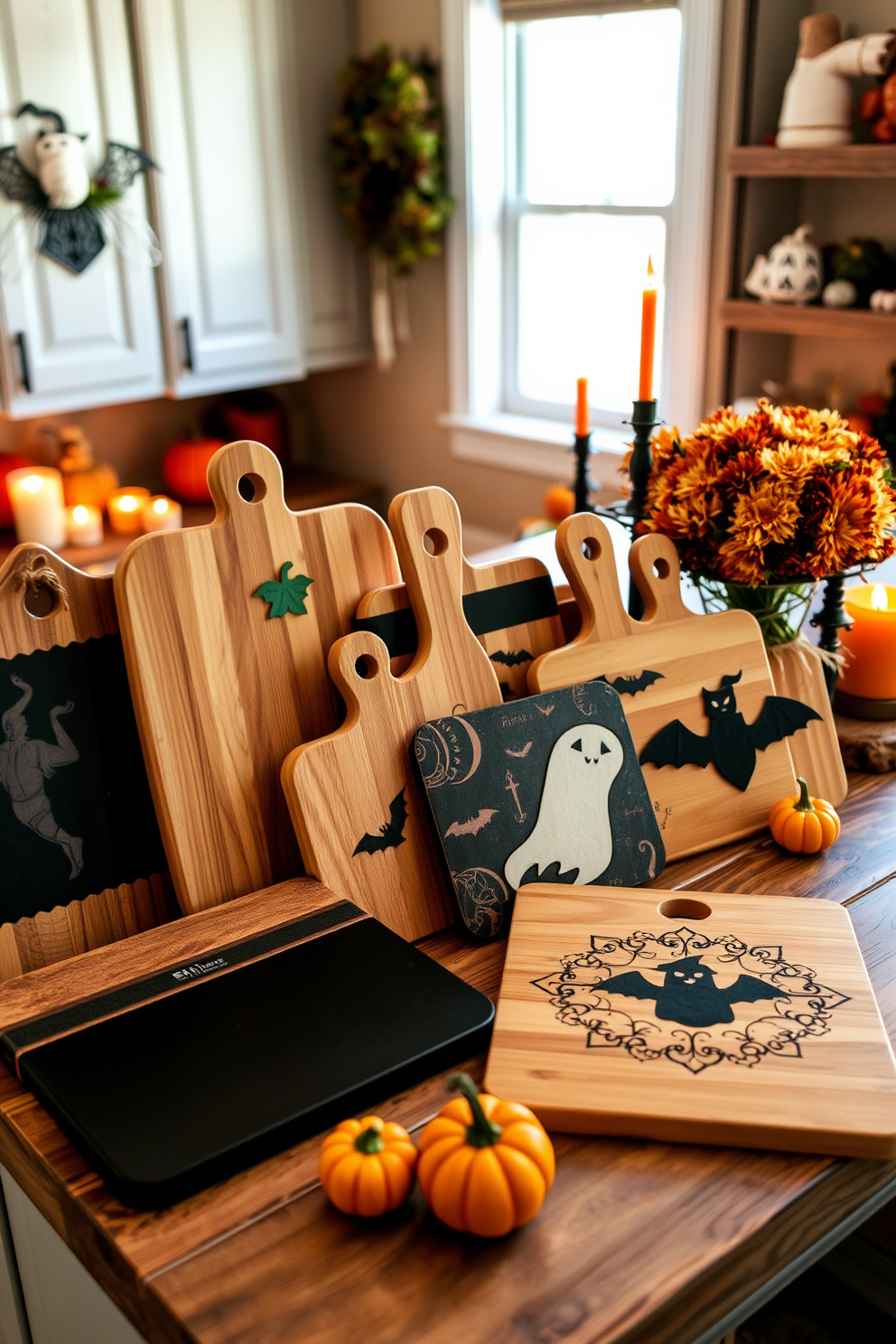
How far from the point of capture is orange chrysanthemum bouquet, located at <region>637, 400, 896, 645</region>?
1.04 meters

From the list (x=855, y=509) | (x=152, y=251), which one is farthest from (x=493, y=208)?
(x=855, y=509)

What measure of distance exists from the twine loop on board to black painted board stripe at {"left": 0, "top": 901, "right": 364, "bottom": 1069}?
307 millimetres

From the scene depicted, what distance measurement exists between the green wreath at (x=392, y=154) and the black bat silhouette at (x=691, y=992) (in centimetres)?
250

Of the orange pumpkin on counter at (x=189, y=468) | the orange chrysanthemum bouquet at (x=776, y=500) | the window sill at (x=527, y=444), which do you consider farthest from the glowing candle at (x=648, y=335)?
the orange pumpkin on counter at (x=189, y=468)

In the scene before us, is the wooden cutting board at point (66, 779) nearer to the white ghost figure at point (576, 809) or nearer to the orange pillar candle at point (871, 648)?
the white ghost figure at point (576, 809)

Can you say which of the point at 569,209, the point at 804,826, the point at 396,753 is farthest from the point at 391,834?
the point at 569,209

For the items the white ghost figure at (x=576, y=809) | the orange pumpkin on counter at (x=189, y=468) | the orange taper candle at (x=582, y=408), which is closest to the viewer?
the white ghost figure at (x=576, y=809)

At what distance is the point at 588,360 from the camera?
3.09 metres

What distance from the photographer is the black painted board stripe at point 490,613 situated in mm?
1000

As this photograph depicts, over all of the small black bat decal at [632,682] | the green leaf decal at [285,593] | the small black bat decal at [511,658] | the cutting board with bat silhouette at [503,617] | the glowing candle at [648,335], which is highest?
the glowing candle at [648,335]

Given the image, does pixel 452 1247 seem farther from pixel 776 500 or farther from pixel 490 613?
pixel 776 500

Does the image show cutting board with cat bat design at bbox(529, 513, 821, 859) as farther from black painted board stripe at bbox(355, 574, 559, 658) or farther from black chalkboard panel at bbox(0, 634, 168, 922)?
black chalkboard panel at bbox(0, 634, 168, 922)

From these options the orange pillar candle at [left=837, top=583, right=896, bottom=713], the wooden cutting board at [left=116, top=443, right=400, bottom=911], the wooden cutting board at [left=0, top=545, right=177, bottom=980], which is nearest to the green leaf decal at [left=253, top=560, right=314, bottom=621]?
the wooden cutting board at [left=116, top=443, right=400, bottom=911]

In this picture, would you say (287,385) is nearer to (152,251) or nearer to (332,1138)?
(152,251)
